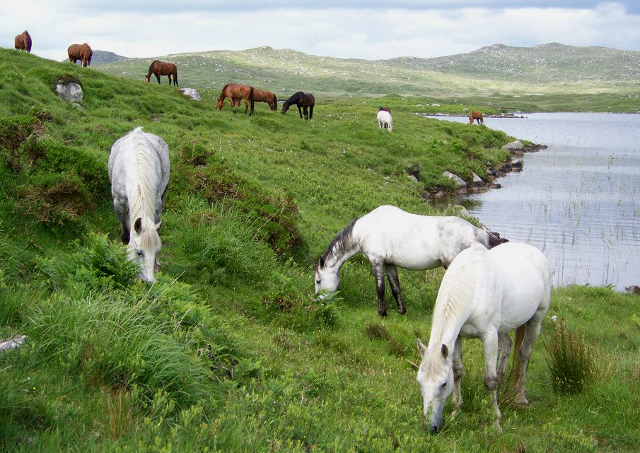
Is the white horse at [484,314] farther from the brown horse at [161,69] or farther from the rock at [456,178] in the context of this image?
the brown horse at [161,69]

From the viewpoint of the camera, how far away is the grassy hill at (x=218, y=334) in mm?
4555

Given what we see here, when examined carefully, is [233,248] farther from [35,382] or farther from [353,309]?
[35,382]

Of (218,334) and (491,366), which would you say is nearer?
(218,334)

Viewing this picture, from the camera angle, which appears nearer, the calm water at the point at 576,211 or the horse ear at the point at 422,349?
the horse ear at the point at 422,349

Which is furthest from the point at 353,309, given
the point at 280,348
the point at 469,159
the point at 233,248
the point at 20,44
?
the point at 20,44

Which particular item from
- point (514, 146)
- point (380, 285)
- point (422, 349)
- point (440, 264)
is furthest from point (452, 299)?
point (514, 146)

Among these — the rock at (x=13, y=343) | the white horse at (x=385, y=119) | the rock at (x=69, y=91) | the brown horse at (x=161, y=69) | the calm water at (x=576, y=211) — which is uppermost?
the brown horse at (x=161, y=69)

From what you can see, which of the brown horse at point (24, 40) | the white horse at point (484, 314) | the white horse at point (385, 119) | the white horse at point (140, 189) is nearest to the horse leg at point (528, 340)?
the white horse at point (484, 314)

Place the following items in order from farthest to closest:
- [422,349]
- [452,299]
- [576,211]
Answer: [576,211] → [452,299] → [422,349]

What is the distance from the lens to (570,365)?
840cm

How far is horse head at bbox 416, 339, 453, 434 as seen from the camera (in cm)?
637

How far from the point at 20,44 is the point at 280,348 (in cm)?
3589

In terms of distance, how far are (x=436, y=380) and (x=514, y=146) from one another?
48759 mm

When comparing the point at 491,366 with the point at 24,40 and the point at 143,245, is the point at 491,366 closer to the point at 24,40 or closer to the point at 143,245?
the point at 143,245
